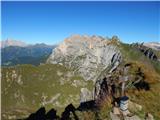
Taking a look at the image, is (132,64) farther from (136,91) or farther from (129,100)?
(129,100)

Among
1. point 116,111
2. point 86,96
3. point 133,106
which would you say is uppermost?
point 133,106

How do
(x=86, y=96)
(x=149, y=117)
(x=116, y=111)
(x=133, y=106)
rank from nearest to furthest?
(x=149, y=117) < (x=116, y=111) < (x=133, y=106) < (x=86, y=96)

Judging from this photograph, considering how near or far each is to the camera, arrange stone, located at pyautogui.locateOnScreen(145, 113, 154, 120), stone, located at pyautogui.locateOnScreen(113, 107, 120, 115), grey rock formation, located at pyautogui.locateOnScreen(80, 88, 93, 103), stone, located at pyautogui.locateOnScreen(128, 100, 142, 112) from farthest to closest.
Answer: grey rock formation, located at pyautogui.locateOnScreen(80, 88, 93, 103) < stone, located at pyautogui.locateOnScreen(128, 100, 142, 112) < stone, located at pyautogui.locateOnScreen(113, 107, 120, 115) < stone, located at pyautogui.locateOnScreen(145, 113, 154, 120)

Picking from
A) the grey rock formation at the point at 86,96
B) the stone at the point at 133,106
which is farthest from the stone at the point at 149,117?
the grey rock formation at the point at 86,96

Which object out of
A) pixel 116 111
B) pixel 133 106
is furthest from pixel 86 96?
pixel 116 111

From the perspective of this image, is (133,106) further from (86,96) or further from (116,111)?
(86,96)

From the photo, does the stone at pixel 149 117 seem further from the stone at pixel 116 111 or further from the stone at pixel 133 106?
the stone at pixel 116 111

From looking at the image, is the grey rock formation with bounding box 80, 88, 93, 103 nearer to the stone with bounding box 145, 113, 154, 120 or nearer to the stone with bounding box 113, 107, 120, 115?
the stone with bounding box 113, 107, 120, 115

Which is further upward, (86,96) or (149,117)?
(149,117)

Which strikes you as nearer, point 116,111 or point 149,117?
point 149,117

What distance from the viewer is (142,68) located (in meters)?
41.1

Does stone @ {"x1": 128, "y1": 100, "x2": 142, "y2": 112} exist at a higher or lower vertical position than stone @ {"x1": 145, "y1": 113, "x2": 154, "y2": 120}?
higher

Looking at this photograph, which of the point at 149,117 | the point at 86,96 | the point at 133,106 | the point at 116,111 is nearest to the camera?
the point at 149,117

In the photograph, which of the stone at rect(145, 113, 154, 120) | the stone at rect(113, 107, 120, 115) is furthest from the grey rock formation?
the stone at rect(145, 113, 154, 120)
